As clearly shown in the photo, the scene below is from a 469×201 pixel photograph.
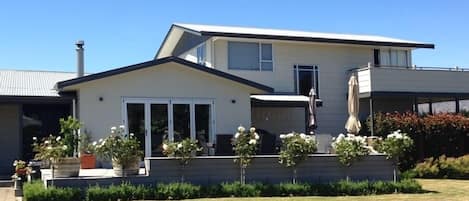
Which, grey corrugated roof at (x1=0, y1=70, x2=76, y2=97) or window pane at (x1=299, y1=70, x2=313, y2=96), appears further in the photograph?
window pane at (x1=299, y1=70, x2=313, y2=96)

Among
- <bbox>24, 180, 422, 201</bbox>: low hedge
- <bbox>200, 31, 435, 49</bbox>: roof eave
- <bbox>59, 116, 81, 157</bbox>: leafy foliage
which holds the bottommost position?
<bbox>24, 180, 422, 201</bbox>: low hedge

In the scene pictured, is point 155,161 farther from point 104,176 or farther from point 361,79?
point 361,79

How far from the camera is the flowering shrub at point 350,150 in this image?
672 inches

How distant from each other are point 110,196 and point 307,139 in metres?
5.44

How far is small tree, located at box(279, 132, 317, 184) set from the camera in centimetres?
1653

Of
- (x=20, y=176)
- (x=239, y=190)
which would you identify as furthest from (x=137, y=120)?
(x=239, y=190)

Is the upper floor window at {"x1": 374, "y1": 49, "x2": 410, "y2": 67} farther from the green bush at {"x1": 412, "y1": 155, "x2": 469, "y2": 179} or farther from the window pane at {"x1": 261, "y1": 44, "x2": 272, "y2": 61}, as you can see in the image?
the green bush at {"x1": 412, "y1": 155, "x2": 469, "y2": 179}

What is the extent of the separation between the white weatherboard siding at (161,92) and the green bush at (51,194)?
5.81 metres

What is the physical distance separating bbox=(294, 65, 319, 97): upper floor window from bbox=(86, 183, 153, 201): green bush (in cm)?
1505

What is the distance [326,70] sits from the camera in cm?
2934

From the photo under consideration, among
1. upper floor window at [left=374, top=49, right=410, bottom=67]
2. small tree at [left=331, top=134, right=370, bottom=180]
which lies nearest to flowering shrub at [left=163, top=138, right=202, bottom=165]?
small tree at [left=331, top=134, right=370, bottom=180]

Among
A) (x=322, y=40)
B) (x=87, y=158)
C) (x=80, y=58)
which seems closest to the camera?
(x=87, y=158)

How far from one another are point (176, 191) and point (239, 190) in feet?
5.22

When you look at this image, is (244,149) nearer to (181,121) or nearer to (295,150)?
(295,150)
